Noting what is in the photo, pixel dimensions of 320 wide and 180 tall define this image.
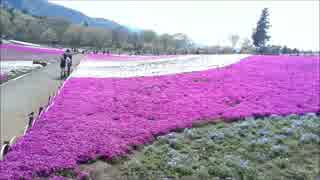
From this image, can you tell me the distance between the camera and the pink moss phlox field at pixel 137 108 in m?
9.41

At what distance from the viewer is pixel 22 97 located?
1728cm

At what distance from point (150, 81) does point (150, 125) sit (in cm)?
933

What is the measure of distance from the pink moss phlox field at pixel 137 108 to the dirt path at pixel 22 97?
3.14 feet

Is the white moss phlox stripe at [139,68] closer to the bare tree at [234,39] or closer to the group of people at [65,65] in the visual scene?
the group of people at [65,65]

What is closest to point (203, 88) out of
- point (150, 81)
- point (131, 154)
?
point (150, 81)

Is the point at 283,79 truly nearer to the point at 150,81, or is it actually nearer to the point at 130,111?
the point at 150,81

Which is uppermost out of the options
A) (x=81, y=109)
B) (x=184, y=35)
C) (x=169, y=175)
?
(x=184, y=35)

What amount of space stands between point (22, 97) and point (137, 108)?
18.4 feet

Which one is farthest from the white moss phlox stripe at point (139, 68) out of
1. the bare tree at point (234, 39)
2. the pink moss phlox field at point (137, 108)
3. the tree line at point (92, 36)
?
the bare tree at point (234, 39)

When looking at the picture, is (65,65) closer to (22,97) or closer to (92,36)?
(22,97)

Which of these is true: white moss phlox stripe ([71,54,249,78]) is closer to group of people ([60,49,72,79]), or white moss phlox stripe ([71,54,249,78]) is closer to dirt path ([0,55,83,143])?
group of people ([60,49,72,79])

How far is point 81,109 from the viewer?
13961mm

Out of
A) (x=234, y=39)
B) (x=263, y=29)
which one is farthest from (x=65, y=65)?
(x=234, y=39)

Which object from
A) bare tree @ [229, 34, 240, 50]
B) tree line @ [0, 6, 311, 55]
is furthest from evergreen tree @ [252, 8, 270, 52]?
bare tree @ [229, 34, 240, 50]
